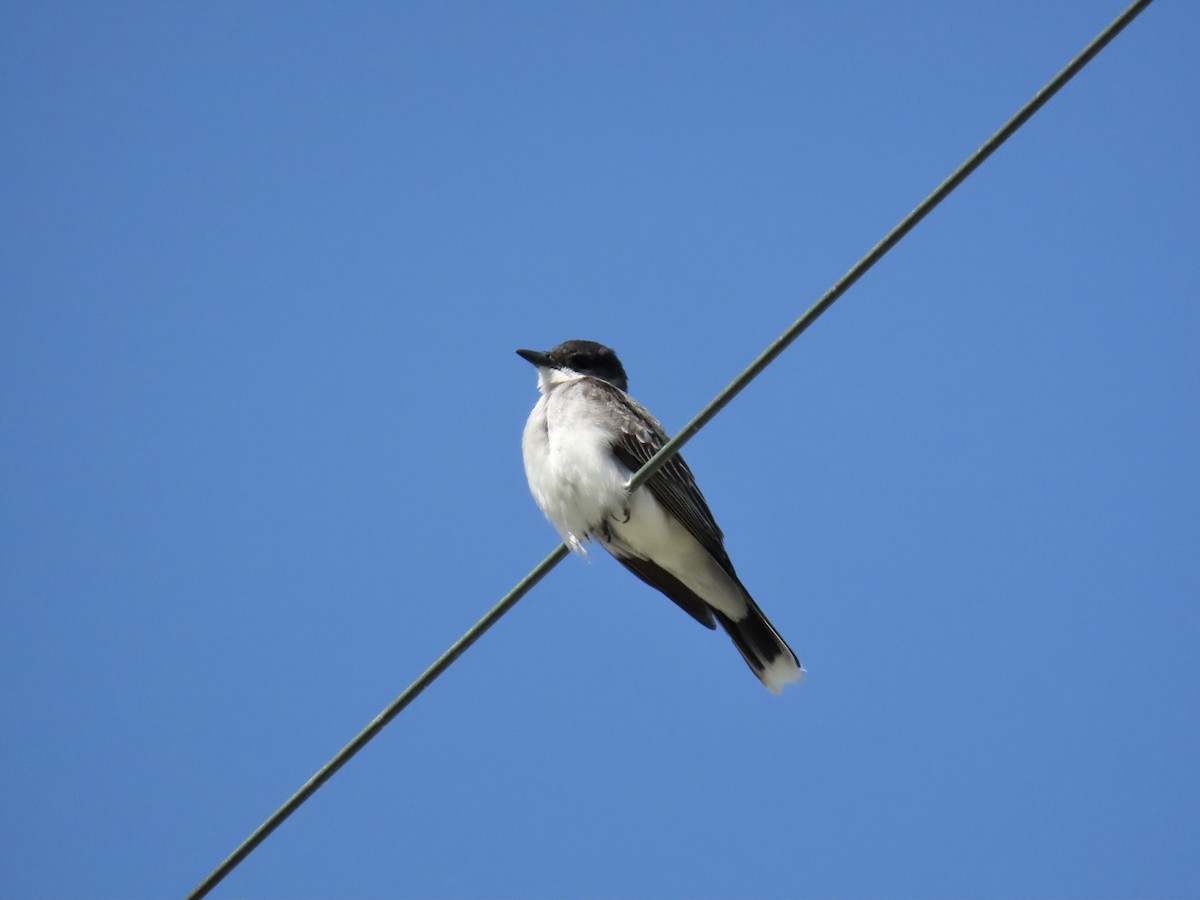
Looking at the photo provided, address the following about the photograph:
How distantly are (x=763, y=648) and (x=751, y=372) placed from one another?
9.87 ft

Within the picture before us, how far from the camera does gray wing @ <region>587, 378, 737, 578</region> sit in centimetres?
682

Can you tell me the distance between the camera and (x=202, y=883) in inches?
168

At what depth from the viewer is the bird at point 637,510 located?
6.75 metres

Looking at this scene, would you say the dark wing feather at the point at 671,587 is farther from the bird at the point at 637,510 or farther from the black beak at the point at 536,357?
the black beak at the point at 536,357

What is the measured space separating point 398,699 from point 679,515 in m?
2.91

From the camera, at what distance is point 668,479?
22.5 ft

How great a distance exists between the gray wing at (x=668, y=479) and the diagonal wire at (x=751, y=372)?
86.3 inches

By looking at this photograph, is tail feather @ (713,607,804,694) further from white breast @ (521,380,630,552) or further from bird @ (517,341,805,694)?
white breast @ (521,380,630,552)

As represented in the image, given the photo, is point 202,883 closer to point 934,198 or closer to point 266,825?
point 266,825

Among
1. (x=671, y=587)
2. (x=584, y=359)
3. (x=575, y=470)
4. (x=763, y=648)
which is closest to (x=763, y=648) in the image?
(x=763, y=648)

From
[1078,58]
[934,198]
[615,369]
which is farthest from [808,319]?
[615,369]

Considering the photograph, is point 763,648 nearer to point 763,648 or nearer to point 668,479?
point 763,648

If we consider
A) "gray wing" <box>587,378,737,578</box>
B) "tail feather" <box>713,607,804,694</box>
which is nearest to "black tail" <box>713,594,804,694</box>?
"tail feather" <box>713,607,804,694</box>

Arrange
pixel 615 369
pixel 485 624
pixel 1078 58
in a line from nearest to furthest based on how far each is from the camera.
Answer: pixel 1078 58 < pixel 485 624 < pixel 615 369
